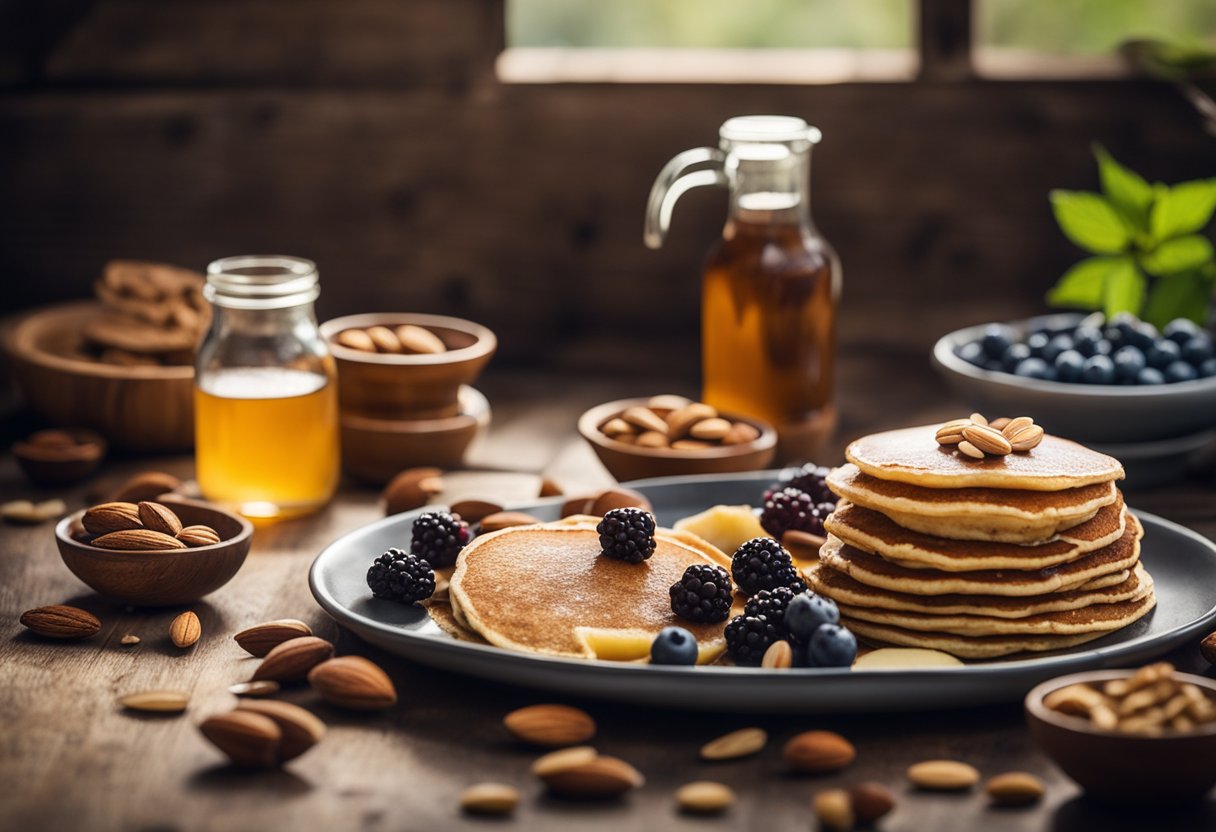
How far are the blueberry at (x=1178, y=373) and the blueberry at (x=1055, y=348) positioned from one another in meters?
0.12

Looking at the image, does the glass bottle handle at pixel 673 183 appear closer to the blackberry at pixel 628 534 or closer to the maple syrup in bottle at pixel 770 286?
the maple syrup in bottle at pixel 770 286

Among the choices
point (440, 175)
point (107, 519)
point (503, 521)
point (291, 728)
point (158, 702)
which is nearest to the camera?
point (291, 728)

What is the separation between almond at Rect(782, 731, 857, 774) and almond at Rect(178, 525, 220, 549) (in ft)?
2.16

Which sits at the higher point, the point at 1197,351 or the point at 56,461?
the point at 1197,351

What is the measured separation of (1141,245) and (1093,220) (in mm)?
76

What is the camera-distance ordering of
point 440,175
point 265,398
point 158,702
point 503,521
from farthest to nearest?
point 440,175, point 265,398, point 503,521, point 158,702

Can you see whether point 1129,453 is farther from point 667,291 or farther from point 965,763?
point 667,291

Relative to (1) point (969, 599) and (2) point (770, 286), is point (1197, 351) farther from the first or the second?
(1) point (969, 599)

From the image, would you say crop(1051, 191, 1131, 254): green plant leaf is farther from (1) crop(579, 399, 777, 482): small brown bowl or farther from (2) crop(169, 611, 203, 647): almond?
(2) crop(169, 611, 203, 647): almond

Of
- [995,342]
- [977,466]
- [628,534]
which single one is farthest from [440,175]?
[977,466]

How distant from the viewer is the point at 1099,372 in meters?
1.85

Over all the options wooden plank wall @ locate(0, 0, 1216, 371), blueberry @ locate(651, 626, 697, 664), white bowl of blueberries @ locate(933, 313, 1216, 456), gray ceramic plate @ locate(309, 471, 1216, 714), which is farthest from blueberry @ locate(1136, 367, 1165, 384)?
blueberry @ locate(651, 626, 697, 664)

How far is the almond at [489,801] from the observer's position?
3.45 feet

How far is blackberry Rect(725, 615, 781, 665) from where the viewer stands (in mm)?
1254
